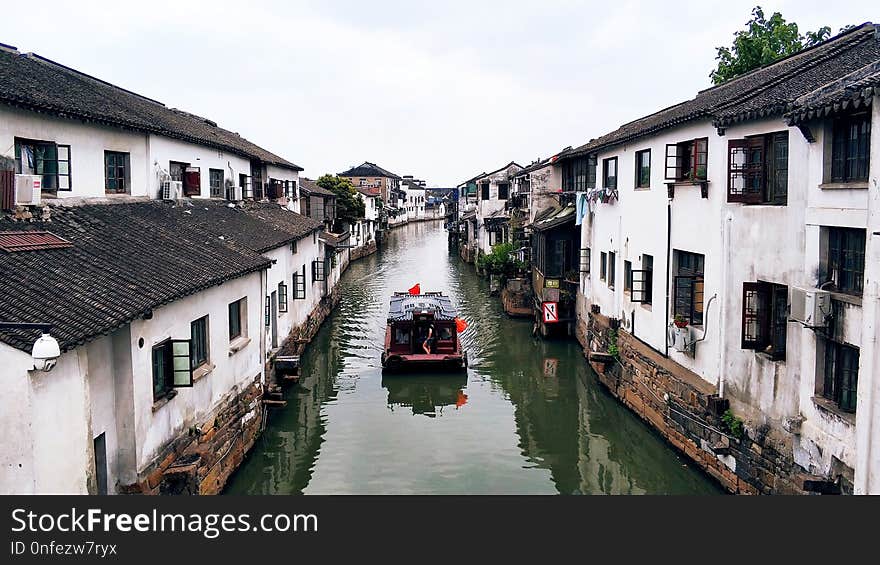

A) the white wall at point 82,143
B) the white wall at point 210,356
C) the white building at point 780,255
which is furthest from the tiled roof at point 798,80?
the white wall at point 82,143

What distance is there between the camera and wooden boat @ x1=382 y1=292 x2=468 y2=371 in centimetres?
2223

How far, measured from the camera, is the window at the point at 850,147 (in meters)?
9.58

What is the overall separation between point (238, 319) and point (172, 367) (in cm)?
449

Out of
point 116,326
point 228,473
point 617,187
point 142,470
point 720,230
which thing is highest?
point 617,187

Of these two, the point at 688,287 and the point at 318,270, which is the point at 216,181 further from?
the point at 688,287

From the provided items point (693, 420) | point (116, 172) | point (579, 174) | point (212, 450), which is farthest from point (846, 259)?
point (579, 174)

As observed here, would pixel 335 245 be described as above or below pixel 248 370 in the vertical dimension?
above

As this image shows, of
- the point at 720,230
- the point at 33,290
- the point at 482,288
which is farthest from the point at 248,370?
the point at 482,288

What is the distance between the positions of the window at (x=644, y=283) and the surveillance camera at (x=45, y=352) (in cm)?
1378

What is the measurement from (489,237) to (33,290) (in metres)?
40.9

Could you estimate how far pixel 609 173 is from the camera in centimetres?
2261

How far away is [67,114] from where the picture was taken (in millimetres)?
13312

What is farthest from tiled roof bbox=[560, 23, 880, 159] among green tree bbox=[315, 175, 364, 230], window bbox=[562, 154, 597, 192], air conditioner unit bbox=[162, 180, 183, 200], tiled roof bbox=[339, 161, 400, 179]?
tiled roof bbox=[339, 161, 400, 179]

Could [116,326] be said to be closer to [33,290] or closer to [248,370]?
[33,290]
